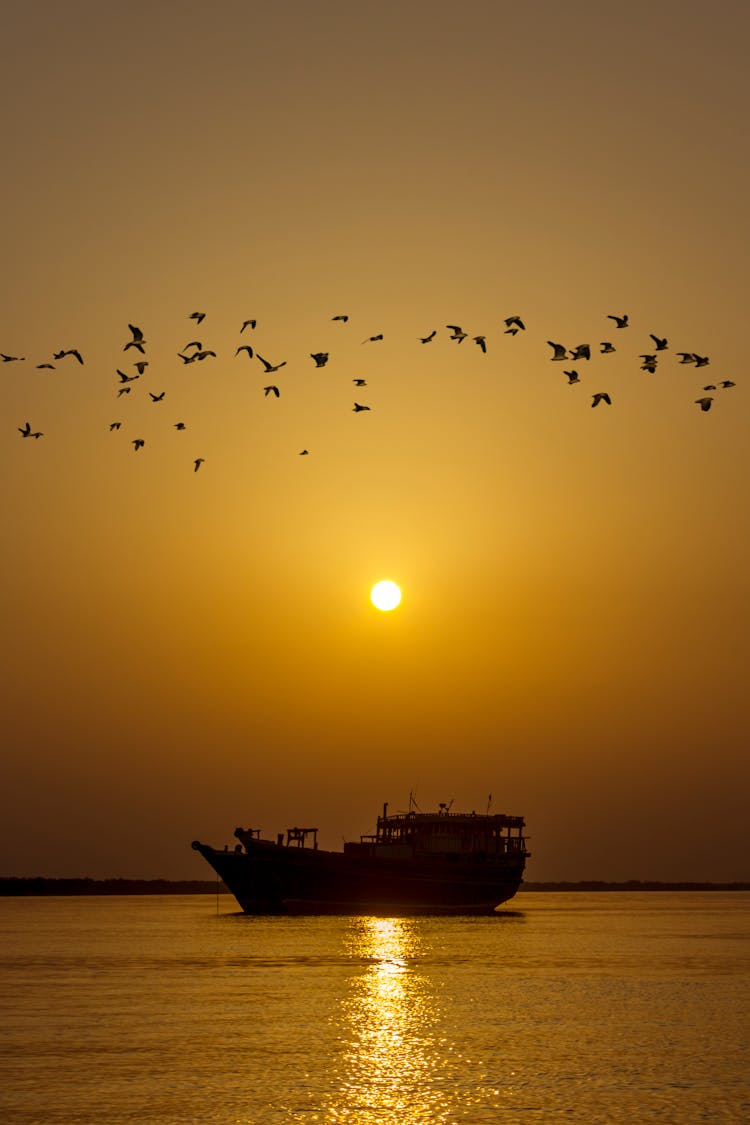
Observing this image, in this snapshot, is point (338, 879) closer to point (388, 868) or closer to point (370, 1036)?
point (388, 868)

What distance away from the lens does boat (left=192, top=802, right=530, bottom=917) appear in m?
115

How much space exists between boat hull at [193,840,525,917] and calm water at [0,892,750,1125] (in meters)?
29.9

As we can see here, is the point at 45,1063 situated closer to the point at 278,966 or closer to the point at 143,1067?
the point at 143,1067

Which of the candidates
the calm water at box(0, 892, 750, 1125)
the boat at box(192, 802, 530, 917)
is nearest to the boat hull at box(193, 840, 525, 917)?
the boat at box(192, 802, 530, 917)

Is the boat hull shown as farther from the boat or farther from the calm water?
the calm water

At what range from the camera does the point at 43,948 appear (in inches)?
3413

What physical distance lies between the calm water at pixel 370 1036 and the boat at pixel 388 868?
3040 centimetres

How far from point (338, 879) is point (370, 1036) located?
73865mm

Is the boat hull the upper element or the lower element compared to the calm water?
upper

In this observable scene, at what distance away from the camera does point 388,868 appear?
381 feet

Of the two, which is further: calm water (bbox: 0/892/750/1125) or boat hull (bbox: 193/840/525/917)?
boat hull (bbox: 193/840/525/917)

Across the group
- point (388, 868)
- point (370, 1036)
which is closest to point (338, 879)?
point (388, 868)

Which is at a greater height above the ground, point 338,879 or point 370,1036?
point 338,879

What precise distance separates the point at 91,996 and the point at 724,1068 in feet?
87.4
